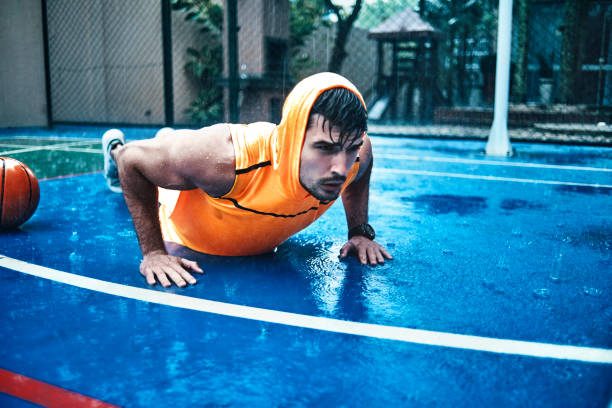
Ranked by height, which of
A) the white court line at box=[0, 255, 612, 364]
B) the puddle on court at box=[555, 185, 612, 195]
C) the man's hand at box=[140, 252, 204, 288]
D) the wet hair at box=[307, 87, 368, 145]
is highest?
the wet hair at box=[307, 87, 368, 145]

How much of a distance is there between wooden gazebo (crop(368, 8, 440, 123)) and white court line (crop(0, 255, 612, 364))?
10.8m

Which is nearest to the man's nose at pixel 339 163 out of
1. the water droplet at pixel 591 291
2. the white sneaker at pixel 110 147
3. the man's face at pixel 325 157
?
the man's face at pixel 325 157

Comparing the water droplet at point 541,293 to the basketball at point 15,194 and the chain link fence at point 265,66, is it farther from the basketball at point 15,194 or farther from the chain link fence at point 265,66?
the chain link fence at point 265,66

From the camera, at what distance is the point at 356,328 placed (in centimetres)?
172

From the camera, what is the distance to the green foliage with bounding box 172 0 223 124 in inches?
443

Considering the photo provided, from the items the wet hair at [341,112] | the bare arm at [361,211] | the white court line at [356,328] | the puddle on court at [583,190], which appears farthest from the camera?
the puddle on court at [583,190]

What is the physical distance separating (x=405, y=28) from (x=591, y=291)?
10.9 metres

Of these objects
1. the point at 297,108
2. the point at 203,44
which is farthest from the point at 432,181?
the point at 203,44

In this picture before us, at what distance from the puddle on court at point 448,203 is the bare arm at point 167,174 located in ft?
6.16

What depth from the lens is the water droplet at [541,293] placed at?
200 cm

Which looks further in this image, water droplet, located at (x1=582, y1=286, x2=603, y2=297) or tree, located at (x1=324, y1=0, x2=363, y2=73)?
tree, located at (x1=324, y1=0, x2=363, y2=73)

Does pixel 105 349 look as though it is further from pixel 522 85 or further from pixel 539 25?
pixel 539 25

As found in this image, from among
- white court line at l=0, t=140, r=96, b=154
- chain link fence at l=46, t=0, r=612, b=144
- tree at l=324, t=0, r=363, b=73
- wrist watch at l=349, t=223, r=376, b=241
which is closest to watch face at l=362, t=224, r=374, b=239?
wrist watch at l=349, t=223, r=376, b=241

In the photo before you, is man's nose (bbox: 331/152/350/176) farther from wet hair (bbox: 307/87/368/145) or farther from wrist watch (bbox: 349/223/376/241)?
wrist watch (bbox: 349/223/376/241)
